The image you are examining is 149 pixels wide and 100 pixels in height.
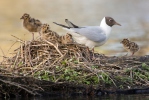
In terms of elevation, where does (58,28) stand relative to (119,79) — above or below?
above

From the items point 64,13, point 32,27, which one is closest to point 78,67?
point 32,27

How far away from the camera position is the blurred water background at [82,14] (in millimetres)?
16406

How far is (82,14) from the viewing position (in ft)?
68.8

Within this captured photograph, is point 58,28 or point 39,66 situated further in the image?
point 58,28

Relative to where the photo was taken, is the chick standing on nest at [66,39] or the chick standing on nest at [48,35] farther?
the chick standing on nest at [48,35]

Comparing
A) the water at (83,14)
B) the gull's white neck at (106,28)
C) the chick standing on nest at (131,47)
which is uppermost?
the water at (83,14)

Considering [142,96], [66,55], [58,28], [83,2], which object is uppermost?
[83,2]

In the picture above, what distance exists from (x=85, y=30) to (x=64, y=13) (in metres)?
10.3

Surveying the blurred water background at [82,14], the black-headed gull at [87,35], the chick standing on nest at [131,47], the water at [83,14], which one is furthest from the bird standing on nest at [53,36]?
the blurred water background at [82,14]

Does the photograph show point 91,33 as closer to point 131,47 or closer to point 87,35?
point 87,35

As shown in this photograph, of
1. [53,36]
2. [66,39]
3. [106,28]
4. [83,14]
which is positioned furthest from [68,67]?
[83,14]

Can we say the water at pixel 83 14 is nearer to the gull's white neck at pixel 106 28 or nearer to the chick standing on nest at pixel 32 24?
the gull's white neck at pixel 106 28

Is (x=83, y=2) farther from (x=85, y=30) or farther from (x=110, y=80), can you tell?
(x=110, y=80)

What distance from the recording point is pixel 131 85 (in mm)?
9461
